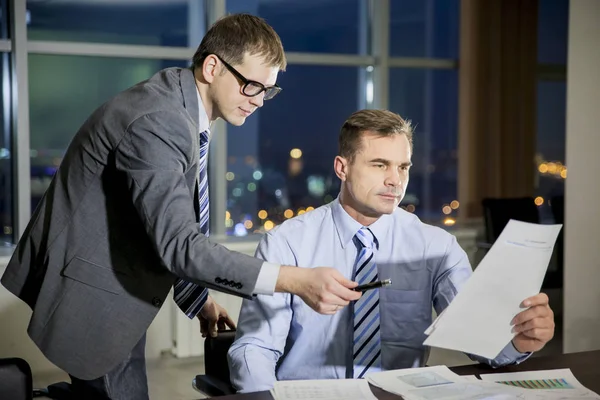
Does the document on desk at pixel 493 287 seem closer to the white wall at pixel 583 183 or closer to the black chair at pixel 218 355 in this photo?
the black chair at pixel 218 355

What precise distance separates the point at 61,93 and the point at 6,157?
1.79 feet

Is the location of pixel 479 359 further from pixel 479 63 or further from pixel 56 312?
pixel 479 63

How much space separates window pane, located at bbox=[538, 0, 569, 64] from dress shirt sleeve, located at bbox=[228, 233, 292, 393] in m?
4.66

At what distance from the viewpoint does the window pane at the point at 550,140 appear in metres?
6.22

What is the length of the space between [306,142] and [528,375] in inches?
163

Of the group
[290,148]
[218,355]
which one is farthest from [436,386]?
[290,148]

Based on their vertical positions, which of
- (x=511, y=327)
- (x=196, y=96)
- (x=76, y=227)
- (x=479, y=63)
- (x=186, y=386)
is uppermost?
(x=479, y=63)

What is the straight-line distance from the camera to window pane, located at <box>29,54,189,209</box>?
492cm

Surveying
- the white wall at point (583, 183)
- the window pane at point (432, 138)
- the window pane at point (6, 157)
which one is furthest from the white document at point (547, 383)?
the window pane at point (432, 138)

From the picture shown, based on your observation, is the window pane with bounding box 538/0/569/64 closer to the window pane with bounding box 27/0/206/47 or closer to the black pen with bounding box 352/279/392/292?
the window pane with bounding box 27/0/206/47

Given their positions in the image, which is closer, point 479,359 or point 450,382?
point 450,382

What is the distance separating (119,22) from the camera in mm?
5090

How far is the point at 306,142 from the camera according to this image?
5832mm

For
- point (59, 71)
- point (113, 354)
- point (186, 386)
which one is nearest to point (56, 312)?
point (113, 354)
